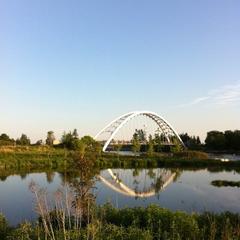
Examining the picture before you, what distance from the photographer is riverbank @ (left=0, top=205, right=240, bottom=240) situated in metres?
7.84

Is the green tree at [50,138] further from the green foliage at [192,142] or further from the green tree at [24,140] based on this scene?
the green foliage at [192,142]

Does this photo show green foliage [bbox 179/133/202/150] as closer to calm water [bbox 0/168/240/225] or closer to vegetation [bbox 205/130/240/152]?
vegetation [bbox 205/130/240/152]

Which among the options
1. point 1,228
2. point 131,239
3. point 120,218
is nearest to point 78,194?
point 120,218

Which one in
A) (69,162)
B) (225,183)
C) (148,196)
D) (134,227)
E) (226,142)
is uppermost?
(226,142)

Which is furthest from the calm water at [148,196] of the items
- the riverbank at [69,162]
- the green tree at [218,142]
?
the green tree at [218,142]

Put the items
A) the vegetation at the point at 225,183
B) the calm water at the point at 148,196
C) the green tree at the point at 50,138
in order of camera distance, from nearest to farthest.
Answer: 1. the calm water at the point at 148,196
2. the vegetation at the point at 225,183
3. the green tree at the point at 50,138

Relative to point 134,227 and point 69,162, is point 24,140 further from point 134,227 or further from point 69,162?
point 134,227

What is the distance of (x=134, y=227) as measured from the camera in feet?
29.7

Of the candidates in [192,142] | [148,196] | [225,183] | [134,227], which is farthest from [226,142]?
[134,227]

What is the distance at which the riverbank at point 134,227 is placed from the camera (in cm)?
784

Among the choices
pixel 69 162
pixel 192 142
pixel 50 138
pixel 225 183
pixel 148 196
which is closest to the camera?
pixel 148 196

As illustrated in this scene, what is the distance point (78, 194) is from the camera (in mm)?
10492

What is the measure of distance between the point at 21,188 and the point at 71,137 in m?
44.8

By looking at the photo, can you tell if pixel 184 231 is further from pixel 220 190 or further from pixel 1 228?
pixel 220 190
